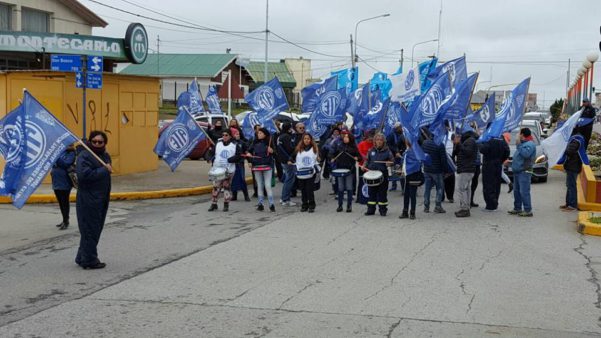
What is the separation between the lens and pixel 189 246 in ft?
34.3

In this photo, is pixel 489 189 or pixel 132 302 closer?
pixel 132 302

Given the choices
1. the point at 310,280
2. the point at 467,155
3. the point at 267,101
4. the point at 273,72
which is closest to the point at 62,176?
the point at 310,280

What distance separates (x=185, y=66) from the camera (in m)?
65.3

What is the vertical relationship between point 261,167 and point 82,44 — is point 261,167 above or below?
below

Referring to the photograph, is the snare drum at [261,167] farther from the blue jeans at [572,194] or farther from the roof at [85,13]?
the roof at [85,13]

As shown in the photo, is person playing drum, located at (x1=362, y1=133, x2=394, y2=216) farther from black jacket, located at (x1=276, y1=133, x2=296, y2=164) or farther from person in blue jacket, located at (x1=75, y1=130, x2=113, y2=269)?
person in blue jacket, located at (x1=75, y1=130, x2=113, y2=269)

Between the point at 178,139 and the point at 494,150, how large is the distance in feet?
24.2

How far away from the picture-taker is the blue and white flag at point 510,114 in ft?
Answer: 47.1

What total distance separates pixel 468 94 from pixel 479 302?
7458mm

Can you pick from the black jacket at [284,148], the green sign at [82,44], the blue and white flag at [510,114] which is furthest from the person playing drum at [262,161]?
the green sign at [82,44]

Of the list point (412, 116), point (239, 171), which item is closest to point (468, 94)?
point (412, 116)

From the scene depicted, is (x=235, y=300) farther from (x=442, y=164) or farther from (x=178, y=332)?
(x=442, y=164)

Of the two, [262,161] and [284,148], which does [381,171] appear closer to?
[262,161]

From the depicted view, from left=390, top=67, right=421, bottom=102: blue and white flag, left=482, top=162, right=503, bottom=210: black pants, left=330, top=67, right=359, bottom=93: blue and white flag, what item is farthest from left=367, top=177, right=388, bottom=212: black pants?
left=330, top=67, right=359, bottom=93: blue and white flag
